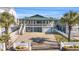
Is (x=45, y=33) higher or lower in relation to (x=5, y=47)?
higher

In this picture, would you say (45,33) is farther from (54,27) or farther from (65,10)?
(65,10)

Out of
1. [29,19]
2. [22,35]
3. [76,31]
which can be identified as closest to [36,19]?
[29,19]

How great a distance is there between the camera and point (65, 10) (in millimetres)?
4777

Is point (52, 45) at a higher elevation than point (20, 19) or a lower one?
lower

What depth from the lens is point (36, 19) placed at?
15.9ft

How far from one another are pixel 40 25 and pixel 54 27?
1.03 ft

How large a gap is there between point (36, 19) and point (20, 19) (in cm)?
35
